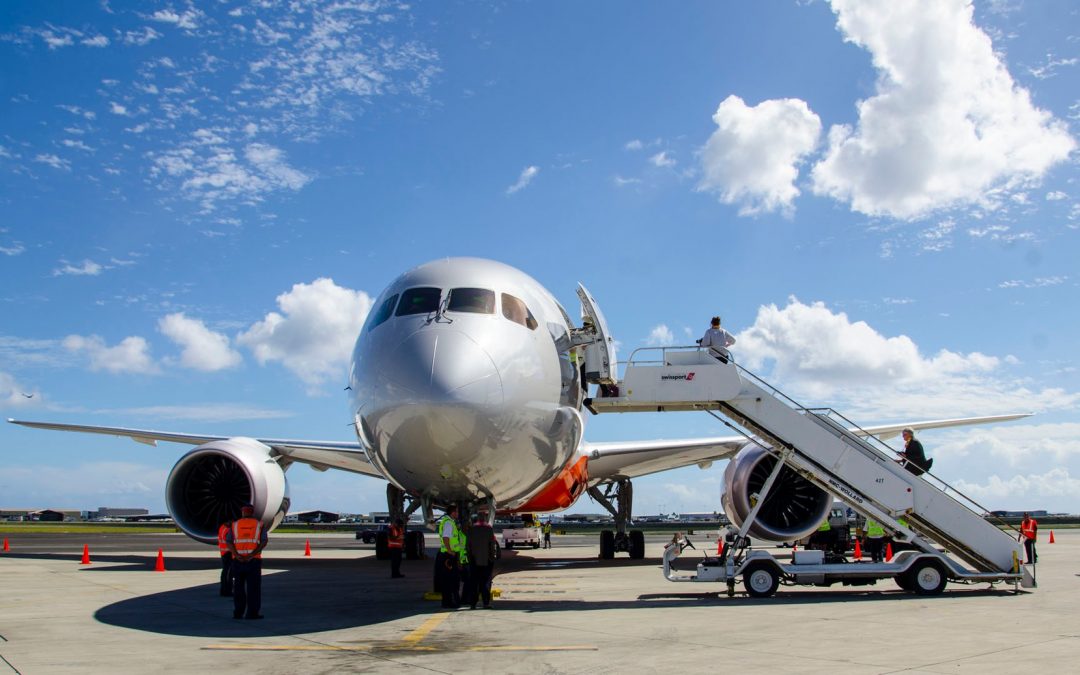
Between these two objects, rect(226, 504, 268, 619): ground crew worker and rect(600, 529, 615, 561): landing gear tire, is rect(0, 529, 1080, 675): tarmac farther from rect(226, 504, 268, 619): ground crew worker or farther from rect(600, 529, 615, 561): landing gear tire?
rect(600, 529, 615, 561): landing gear tire

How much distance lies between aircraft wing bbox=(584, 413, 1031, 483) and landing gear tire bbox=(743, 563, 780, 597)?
6.17 m

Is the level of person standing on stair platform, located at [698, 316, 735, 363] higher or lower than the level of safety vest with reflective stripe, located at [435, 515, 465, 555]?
higher

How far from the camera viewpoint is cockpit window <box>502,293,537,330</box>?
430 inches

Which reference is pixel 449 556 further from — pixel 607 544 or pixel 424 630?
pixel 607 544

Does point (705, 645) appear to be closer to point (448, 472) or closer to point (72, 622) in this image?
point (448, 472)

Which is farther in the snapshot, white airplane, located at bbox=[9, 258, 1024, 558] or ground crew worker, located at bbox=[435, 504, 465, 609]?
ground crew worker, located at bbox=[435, 504, 465, 609]

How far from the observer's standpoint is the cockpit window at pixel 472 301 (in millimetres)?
10634

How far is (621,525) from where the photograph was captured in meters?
21.4

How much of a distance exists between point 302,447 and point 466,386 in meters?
9.44

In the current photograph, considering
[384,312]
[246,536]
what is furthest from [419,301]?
[246,536]

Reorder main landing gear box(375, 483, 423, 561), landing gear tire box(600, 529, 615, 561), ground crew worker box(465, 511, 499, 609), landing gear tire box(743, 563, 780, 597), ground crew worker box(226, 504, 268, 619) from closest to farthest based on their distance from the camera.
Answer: ground crew worker box(226, 504, 268, 619), ground crew worker box(465, 511, 499, 609), landing gear tire box(743, 563, 780, 597), main landing gear box(375, 483, 423, 561), landing gear tire box(600, 529, 615, 561)

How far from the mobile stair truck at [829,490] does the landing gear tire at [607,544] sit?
916 centimetres

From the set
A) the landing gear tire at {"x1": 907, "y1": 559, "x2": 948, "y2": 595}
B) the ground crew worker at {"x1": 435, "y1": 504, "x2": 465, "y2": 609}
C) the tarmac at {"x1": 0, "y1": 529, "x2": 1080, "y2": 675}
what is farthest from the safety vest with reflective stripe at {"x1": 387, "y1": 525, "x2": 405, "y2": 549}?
the landing gear tire at {"x1": 907, "y1": 559, "x2": 948, "y2": 595}

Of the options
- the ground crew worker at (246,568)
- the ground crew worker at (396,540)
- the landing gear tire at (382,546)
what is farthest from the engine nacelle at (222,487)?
the ground crew worker at (246,568)
